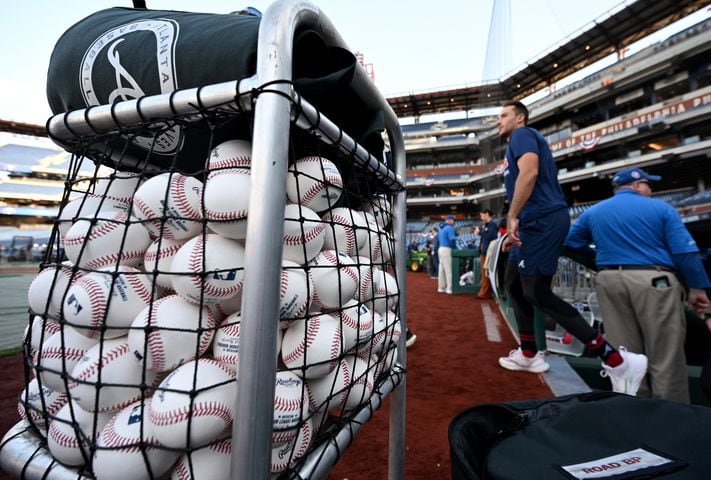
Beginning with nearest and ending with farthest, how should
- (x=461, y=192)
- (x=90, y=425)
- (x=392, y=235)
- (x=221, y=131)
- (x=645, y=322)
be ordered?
(x=90, y=425) < (x=221, y=131) < (x=392, y=235) < (x=645, y=322) < (x=461, y=192)

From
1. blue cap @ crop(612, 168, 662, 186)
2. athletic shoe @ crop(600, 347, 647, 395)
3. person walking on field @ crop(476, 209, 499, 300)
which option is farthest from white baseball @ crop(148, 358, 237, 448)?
person walking on field @ crop(476, 209, 499, 300)

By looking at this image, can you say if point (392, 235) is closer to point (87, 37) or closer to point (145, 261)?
point (145, 261)

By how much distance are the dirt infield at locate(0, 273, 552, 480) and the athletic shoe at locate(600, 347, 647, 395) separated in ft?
1.13

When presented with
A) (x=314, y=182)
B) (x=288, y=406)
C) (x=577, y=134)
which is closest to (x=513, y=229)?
(x=314, y=182)

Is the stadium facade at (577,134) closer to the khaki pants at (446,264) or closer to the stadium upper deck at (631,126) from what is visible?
the stadium upper deck at (631,126)

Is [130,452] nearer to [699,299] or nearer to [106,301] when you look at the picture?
[106,301]

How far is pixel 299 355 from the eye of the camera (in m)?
0.59

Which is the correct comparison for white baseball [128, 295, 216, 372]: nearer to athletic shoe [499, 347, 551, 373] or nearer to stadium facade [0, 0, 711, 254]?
athletic shoe [499, 347, 551, 373]

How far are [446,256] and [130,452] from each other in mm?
6402

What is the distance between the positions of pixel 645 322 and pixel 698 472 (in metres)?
1.68

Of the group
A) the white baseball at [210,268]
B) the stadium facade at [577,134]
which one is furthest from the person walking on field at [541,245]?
the stadium facade at [577,134]

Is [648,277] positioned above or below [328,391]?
above

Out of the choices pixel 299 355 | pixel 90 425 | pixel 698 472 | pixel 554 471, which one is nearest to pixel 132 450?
pixel 90 425

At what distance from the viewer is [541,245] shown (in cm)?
187
